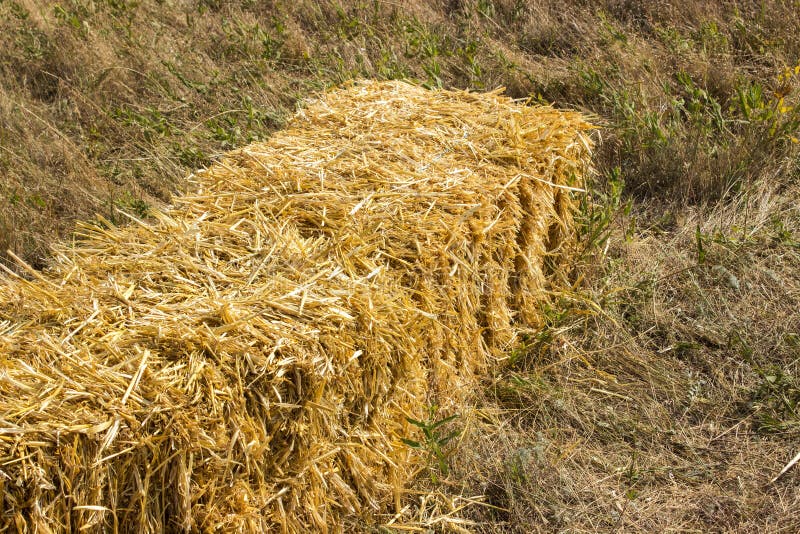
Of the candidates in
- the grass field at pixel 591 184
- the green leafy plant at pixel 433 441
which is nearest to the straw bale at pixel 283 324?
the green leafy plant at pixel 433 441

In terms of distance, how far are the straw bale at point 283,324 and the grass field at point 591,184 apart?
36cm

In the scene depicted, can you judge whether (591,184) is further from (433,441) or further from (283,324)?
(283,324)

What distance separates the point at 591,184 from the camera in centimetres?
450

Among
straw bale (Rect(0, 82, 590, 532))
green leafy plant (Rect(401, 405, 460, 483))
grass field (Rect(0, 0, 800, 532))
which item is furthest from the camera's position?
grass field (Rect(0, 0, 800, 532))

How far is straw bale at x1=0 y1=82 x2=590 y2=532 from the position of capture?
207cm

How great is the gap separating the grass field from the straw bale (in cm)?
36

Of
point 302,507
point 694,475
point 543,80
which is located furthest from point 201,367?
point 543,80

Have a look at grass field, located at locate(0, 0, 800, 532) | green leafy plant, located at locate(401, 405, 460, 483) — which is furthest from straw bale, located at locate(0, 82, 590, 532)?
grass field, located at locate(0, 0, 800, 532)

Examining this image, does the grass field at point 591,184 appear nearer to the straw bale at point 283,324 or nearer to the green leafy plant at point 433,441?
the green leafy plant at point 433,441

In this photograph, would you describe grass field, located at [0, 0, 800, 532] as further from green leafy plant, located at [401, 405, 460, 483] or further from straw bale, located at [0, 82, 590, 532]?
straw bale, located at [0, 82, 590, 532]

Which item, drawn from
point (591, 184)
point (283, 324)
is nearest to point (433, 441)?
point (283, 324)

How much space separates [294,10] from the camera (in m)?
6.56

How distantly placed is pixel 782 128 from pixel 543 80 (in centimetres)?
166

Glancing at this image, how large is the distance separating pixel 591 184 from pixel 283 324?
8.67ft
